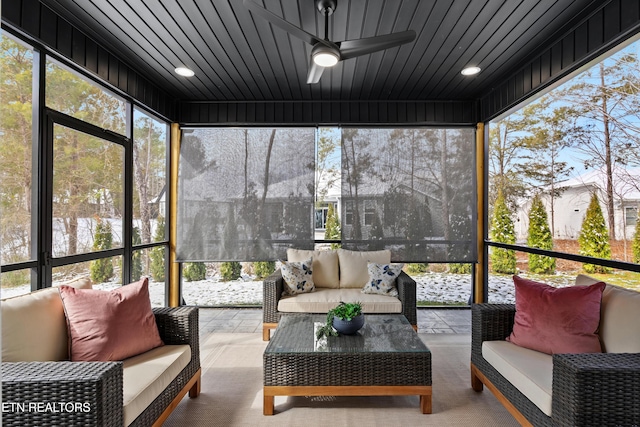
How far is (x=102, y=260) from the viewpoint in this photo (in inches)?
140

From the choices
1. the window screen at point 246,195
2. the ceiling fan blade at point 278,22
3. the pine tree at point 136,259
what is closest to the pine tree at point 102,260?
the pine tree at point 136,259

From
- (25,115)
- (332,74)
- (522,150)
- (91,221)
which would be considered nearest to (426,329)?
(522,150)

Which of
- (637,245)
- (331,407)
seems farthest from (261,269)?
(637,245)

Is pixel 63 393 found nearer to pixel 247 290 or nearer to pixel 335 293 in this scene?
pixel 335 293

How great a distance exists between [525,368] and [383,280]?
1.93 meters

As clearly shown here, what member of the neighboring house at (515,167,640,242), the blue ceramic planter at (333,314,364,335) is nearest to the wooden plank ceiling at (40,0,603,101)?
the neighboring house at (515,167,640,242)

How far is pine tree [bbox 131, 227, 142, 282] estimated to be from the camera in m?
4.08

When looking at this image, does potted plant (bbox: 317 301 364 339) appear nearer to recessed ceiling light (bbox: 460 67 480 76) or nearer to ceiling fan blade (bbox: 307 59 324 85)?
ceiling fan blade (bbox: 307 59 324 85)

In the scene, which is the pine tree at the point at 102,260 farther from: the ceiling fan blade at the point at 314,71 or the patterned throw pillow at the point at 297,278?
the ceiling fan blade at the point at 314,71

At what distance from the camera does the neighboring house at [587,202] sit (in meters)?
3.22

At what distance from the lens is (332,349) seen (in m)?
2.59

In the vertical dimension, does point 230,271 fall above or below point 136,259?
below

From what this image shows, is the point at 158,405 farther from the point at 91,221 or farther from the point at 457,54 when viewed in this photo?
the point at 457,54

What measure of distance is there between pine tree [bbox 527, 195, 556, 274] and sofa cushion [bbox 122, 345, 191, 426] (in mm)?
3962
